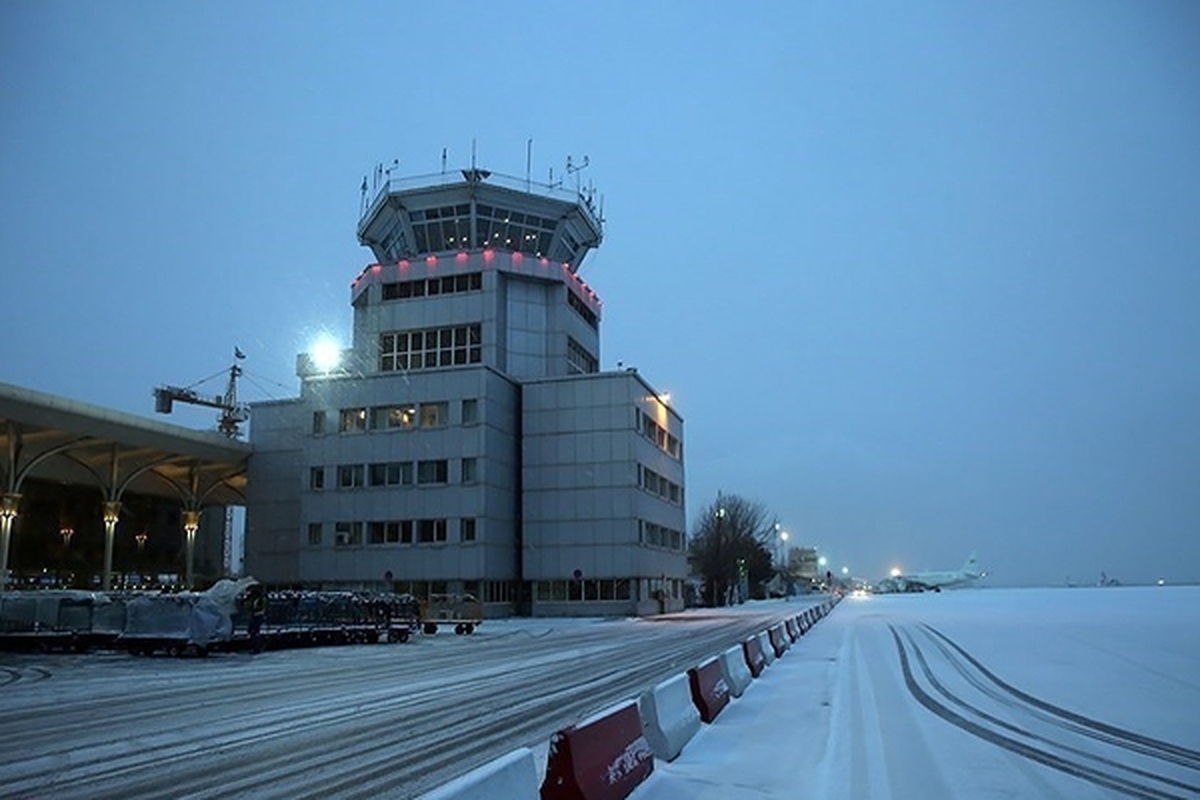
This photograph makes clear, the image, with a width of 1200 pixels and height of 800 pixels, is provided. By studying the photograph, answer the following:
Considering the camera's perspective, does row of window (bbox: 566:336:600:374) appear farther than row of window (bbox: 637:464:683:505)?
Yes

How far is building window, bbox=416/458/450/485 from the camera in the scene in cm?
5916

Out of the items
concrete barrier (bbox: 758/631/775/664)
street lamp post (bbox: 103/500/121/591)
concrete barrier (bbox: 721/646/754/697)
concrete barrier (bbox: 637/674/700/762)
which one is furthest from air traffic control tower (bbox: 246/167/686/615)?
concrete barrier (bbox: 637/674/700/762)

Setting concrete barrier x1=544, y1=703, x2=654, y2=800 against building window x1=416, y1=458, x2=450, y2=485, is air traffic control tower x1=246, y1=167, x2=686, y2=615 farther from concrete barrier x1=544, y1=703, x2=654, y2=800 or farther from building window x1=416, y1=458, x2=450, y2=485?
concrete barrier x1=544, y1=703, x2=654, y2=800

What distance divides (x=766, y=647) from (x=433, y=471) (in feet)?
135

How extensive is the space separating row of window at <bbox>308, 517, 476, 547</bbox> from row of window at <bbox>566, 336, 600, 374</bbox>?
18645 millimetres

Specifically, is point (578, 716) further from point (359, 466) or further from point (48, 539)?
point (48, 539)

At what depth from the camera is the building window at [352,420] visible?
62.0 m

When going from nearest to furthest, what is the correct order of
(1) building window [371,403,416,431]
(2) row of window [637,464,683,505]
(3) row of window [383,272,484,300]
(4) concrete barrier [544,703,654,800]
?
(4) concrete barrier [544,703,654,800] → (1) building window [371,403,416,431] → (2) row of window [637,464,683,505] → (3) row of window [383,272,484,300]

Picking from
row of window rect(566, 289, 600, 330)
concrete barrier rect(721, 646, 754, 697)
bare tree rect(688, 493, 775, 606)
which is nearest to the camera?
concrete barrier rect(721, 646, 754, 697)

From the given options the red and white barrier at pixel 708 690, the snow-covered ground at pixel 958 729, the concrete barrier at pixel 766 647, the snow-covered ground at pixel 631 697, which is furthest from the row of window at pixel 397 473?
the red and white barrier at pixel 708 690

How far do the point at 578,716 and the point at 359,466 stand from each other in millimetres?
50327

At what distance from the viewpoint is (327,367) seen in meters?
69.9

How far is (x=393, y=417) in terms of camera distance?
6141cm

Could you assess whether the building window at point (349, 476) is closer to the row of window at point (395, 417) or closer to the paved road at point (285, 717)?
the row of window at point (395, 417)
